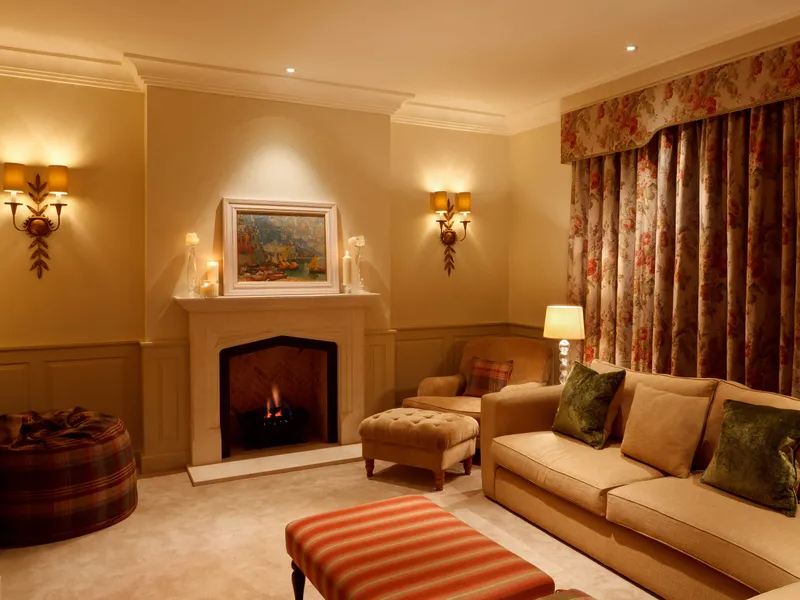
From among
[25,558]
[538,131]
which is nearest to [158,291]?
[25,558]

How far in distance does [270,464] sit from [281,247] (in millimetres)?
1598

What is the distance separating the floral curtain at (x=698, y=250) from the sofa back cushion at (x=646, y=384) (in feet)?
1.81

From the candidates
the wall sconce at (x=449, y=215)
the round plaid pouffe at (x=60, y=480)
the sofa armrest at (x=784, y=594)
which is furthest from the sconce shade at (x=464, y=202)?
the sofa armrest at (x=784, y=594)

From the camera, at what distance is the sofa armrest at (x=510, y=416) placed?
3.77 m

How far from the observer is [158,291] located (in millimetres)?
4344

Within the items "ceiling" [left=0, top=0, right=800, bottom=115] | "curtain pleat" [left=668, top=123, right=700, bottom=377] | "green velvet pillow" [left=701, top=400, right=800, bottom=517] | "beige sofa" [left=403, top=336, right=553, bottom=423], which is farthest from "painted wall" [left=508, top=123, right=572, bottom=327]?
"green velvet pillow" [left=701, top=400, right=800, bottom=517]

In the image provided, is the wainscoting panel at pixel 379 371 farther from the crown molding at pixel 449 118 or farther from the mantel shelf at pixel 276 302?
the crown molding at pixel 449 118

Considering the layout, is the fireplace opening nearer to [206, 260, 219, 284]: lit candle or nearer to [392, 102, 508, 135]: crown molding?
[206, 260, 219, 284]: lit candle


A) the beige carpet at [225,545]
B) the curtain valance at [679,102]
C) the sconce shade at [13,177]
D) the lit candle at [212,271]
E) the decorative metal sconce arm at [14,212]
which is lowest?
the beige carpet at [225,545]

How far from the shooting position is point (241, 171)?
4.57 m

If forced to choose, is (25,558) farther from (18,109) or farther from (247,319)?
(18,109)

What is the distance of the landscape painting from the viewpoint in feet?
15.0

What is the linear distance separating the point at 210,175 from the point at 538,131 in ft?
9.39

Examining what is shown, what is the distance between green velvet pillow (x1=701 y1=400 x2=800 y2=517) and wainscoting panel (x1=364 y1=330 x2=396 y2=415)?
2847mm
